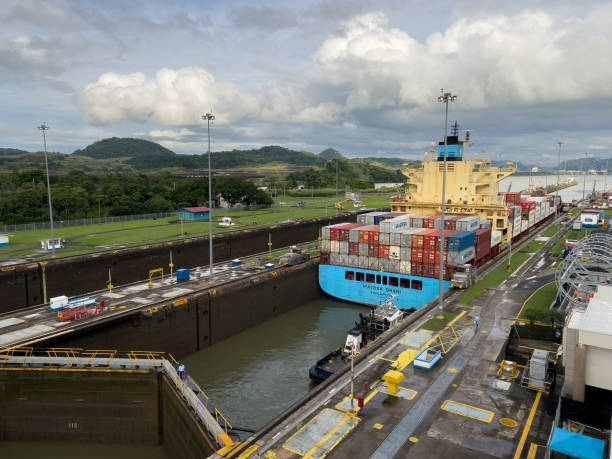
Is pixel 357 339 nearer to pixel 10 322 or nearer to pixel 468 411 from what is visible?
pixel 468 411

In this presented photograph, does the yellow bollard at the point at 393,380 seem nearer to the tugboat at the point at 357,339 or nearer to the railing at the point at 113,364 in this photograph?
the tugboat at the point at 357,339

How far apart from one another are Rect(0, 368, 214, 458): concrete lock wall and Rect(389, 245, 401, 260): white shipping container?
31178 mm

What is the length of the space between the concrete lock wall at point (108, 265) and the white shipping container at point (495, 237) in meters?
37.9

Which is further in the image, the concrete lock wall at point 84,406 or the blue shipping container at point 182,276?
the blue shipping container at point 182,276

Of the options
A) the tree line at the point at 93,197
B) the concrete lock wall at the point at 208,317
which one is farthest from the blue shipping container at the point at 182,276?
the tree line at the point at 93,197

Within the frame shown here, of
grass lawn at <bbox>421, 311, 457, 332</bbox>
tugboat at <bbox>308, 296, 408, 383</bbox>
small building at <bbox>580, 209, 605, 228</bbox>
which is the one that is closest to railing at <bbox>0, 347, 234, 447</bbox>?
tugboat at <bbox>308, 296, 408, 383</bbox>

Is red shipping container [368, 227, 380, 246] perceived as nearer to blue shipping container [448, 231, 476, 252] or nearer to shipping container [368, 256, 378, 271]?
shipping container [368, 256, 378, 271]

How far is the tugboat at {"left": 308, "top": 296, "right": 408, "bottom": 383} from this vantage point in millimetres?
31939

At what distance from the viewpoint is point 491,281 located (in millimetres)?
48469

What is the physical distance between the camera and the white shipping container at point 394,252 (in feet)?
163

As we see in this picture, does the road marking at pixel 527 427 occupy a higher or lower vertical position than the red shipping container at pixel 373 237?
lower

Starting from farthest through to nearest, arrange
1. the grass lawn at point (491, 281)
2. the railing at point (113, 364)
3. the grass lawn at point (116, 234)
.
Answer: the grass lawn at point (116, 234) < the grass lawn at point (491, 281) < the railing at point (113, 364)

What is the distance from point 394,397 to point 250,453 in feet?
29.1

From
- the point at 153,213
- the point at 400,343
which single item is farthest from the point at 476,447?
the point at 153,213
